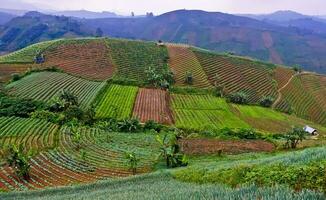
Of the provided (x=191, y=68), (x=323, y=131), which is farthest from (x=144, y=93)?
(x=323, y=131)

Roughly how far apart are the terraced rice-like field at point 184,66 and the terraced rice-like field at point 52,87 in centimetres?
2486

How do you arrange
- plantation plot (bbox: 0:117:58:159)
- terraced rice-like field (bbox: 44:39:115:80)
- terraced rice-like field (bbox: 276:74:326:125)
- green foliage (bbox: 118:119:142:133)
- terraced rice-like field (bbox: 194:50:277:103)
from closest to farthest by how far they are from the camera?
plantation plot (bbox: 0:117:58:159), green foliage (bbox: 118:119:142:133), terraced rice-like field (bbox: 276:74:326:125), terraced rice-like field (bbox: 44:39:115:80), terraced rice-like field (bbox: 194:50:277:103)

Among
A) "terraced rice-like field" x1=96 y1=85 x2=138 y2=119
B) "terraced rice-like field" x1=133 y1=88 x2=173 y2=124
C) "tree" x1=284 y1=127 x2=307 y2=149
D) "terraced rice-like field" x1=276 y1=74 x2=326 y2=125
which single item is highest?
"tree" x1=284 y1=127 x2=307 y2=149

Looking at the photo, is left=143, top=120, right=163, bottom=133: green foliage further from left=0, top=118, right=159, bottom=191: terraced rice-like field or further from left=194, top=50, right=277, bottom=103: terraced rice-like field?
Answer: left=194, top=50, right=277, bottom=103: terraced rice-like field

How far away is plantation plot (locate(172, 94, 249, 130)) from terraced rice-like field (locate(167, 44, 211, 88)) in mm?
11083

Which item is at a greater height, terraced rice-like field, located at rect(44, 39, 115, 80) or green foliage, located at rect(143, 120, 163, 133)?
terraced rice-like field, located at rect(44, 39, 115, 80)

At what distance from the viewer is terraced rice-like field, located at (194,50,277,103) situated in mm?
117125

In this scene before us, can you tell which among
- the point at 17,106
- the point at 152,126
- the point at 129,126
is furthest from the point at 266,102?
the point at 17,106

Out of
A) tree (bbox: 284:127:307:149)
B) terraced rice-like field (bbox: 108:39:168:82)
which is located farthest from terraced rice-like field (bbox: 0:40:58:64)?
tree (bbox: 284:127:307:149)

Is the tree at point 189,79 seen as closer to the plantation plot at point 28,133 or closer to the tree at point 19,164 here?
the plantation plot at point 28,133

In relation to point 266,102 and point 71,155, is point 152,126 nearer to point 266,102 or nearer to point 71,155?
point 71,155

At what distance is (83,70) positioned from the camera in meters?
113

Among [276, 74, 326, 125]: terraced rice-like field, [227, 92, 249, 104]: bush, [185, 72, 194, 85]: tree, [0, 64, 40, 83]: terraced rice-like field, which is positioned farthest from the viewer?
[185, 72, 194, 85]: tree

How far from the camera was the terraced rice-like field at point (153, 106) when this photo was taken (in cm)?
8419
